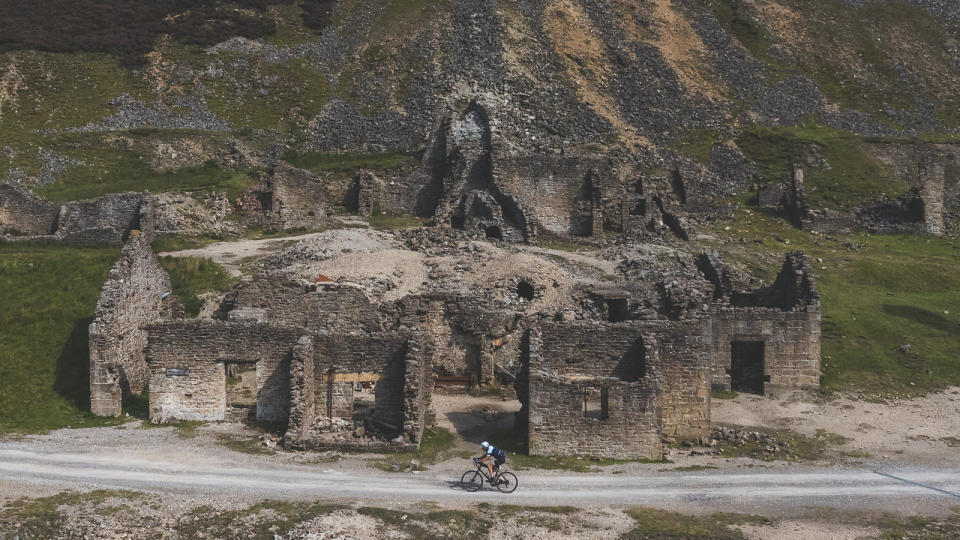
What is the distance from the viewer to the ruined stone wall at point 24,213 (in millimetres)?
46281

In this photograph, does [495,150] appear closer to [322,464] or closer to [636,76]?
[636,76]

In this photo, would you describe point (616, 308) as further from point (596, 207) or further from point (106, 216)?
point (106, 216)

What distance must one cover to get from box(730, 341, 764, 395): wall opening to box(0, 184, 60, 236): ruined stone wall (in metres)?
36.3

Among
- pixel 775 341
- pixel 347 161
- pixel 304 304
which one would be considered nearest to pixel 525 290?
pixel 304 304

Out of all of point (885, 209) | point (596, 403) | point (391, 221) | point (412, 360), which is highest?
point (885, 209)

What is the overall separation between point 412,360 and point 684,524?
9.28 meters

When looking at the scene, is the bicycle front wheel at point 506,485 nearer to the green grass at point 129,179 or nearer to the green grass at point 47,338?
the green grass at point 47,338

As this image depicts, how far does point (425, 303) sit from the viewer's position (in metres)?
31.6

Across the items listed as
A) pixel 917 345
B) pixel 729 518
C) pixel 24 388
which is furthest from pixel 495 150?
pixel 729 518

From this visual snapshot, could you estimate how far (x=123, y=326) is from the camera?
27.9 meters

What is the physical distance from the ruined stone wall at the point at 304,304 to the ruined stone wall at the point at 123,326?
3.24m

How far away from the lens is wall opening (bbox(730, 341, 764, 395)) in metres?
32.2

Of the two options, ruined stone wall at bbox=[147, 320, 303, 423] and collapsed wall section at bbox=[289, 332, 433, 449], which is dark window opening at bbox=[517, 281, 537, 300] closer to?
collapsed wall section at bbox=[289, 332, 433, 449]

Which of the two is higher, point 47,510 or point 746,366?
point 746,366
